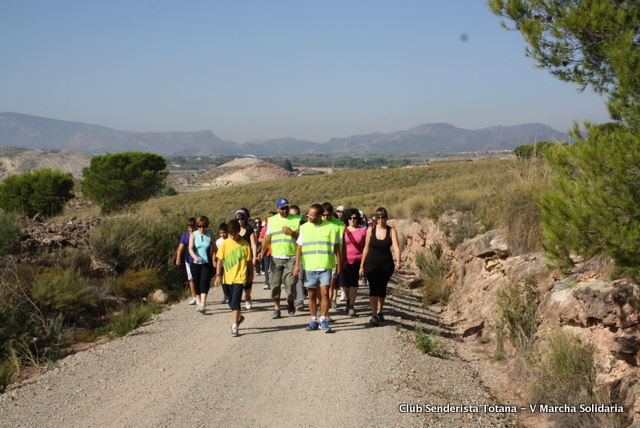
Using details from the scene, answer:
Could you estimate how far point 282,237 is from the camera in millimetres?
9477

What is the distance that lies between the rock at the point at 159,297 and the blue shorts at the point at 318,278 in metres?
4.67

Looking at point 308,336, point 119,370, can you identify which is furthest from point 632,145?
Result: point 119,370

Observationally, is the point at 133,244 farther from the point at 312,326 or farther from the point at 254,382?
the point at 254,382

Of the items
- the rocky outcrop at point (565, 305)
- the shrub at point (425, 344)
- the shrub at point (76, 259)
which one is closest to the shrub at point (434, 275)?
the rocky outcrop at point (565, 305)

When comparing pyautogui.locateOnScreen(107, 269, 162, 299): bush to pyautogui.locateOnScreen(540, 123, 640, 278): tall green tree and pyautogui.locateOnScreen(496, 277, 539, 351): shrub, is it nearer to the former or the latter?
pyautogui.locateOnScreen(496, 277, 539, 351): shrub

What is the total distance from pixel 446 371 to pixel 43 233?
38.8 feet

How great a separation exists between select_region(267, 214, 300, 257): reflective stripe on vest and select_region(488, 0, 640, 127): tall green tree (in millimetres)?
4673

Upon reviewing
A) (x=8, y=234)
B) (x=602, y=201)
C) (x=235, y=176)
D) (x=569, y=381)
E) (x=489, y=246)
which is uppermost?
(x=602, y=201)

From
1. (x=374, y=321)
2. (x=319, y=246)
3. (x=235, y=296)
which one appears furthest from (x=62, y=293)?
(x=374, y=321)

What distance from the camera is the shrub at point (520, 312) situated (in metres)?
7.94

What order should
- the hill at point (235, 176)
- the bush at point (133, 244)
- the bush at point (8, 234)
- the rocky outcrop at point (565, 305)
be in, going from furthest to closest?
the hill at point (235, 176), the bush at point (133, 244), the bush at point (8, 234), the rocky outcrop at point (565, 305)

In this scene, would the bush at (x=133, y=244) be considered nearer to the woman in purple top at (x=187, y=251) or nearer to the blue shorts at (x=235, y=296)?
the woman in purple top at (x=187, y=251)

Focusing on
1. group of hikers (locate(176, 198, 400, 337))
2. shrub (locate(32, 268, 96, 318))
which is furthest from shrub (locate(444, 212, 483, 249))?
shrub (locate(32, 268, 96, 318))

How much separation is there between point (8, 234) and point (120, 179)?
44.3 m
